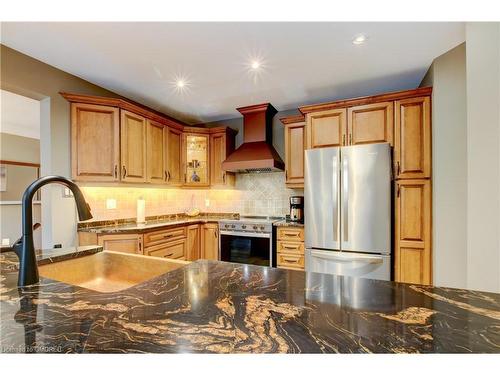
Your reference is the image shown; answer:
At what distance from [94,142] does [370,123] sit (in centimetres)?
302

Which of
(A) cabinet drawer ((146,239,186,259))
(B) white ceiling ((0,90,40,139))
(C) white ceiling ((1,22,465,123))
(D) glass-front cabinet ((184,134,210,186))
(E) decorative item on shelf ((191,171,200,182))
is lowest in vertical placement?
(A) cabinet drawer ((146,239,186,259))

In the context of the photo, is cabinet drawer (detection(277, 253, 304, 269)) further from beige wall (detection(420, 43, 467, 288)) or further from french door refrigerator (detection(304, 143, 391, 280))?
beige wall (detection(420, 43, 467, 288))

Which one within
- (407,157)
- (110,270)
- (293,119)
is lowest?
(110,270)

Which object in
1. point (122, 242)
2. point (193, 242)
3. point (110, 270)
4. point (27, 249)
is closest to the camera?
point (27, 249)

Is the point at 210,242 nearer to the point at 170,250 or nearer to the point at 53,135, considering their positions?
the point at 170,250

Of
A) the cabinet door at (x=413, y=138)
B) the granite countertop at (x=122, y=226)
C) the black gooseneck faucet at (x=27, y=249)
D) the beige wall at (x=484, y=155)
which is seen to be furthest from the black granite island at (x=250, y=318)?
the cabinet door at (x=413, y=138)

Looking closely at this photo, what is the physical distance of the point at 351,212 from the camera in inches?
97.0

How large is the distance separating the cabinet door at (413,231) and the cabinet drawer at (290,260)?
3.28 feet

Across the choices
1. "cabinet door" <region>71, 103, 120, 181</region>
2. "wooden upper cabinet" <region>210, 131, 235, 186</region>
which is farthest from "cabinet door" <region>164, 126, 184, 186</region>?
"cabinet door" <region>71, 103, 120, 181</region>

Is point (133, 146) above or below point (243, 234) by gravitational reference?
above

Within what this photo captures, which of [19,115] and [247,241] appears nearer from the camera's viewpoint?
[247,241]

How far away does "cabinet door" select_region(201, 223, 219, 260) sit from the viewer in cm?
351

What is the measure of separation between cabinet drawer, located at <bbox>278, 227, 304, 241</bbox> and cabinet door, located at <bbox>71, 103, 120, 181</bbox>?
2.04 metres

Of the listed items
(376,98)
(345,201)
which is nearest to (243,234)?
(345,201)
